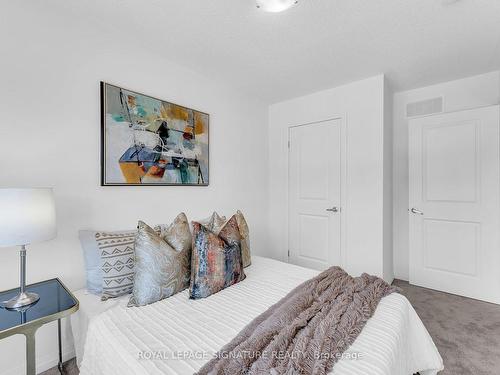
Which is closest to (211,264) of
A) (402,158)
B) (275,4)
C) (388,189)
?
(275,4)

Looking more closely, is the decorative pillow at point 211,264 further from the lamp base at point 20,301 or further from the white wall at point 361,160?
the white wall at point 361,160

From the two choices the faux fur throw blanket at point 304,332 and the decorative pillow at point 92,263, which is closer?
the faux fur throw blanket at point 304,332

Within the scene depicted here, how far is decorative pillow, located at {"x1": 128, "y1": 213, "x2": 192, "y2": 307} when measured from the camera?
150 centimetres

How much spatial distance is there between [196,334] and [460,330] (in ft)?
7.34

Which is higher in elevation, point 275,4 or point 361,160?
point 275,4

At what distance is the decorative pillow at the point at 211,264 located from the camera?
1.61m

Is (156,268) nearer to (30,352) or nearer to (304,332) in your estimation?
(30,352)

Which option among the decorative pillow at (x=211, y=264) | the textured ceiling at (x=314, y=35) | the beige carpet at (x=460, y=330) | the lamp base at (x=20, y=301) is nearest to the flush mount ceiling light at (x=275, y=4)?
the textured ceiling at (x=314, y=35)

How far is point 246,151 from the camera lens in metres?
3.21

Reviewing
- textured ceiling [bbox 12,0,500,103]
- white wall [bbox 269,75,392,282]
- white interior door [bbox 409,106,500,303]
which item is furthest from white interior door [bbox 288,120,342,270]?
white interior door [bbox 409,106,500,303]

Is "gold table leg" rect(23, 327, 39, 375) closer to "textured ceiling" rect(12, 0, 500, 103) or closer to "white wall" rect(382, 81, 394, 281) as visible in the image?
"textured ceiling" rect(12, 0, 500, 103)

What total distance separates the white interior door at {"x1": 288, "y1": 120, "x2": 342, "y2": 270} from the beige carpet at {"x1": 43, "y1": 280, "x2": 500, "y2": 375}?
97cm

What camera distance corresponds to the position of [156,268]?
1529 mm

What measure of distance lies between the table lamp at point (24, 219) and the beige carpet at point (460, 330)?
845 millimetres
